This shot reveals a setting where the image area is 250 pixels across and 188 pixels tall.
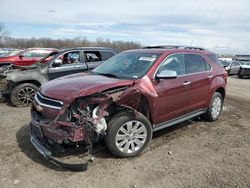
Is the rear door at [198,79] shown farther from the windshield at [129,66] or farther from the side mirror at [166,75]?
the windshield at [129,66]

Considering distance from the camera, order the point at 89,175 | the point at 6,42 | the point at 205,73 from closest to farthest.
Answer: the point at 89,175
the point at 205,73
the point at 6,42

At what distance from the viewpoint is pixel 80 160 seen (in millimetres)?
4477

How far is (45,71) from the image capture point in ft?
28.7

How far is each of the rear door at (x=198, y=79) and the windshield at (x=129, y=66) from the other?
3.15 feet

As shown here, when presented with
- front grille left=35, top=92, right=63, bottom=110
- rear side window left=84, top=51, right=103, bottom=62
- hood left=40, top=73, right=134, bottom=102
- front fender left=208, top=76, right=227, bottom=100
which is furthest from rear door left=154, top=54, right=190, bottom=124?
rear side window left=84, top=51, right=103, bottom=62

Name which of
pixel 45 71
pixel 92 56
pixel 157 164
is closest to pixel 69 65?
pixel 45 71

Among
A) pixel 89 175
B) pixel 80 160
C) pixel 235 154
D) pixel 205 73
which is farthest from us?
pixel 205 73

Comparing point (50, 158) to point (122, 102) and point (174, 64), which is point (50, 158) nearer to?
point (122, 102)

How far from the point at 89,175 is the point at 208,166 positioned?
184 centimetres

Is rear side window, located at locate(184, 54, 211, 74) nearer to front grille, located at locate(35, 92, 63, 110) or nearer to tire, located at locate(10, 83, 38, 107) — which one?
front grille, located at locate(35, 92, 63, 110)

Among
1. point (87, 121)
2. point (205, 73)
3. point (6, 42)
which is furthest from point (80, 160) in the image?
point (6, 42)

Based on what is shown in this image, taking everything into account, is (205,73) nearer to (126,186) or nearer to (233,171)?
(233,171)

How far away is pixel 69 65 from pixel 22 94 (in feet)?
5.60

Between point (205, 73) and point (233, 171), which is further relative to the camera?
point (205, 73)
